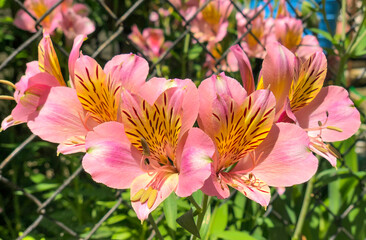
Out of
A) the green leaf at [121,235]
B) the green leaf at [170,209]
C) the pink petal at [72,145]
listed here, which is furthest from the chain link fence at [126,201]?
the pink petal at [72,145]

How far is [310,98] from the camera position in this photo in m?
0.60

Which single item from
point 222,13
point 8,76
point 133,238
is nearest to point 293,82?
point 133,238

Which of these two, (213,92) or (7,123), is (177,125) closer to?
(213,92)

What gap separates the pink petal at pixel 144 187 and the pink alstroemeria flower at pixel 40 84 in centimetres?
19

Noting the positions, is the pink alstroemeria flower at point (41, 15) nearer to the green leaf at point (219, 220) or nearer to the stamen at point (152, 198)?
the green leaf at point (219, 220)

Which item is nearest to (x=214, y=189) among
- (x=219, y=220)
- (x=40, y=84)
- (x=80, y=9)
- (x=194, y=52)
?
(x=40, y=84)

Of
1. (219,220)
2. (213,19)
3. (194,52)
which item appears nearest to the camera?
(219,220)

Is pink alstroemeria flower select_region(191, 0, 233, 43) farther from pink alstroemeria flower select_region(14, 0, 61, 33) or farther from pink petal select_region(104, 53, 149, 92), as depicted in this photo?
pink petal select_region(104, 53, 149, 92)

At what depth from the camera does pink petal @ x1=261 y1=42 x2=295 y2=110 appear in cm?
55

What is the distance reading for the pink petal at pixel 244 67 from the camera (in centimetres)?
56

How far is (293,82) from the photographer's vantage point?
56 cm

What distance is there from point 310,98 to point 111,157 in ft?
0.97

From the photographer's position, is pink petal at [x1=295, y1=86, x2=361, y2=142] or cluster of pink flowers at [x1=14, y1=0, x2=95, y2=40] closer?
pink petal at [x1=295, y1=86, x2=361, y2=142]

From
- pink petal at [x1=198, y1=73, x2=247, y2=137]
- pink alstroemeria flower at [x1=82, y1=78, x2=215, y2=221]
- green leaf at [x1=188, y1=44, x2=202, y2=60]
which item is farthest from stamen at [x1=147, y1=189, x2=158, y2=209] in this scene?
green leaf at [x1=188, y1=44, x2=202, y2=60]
